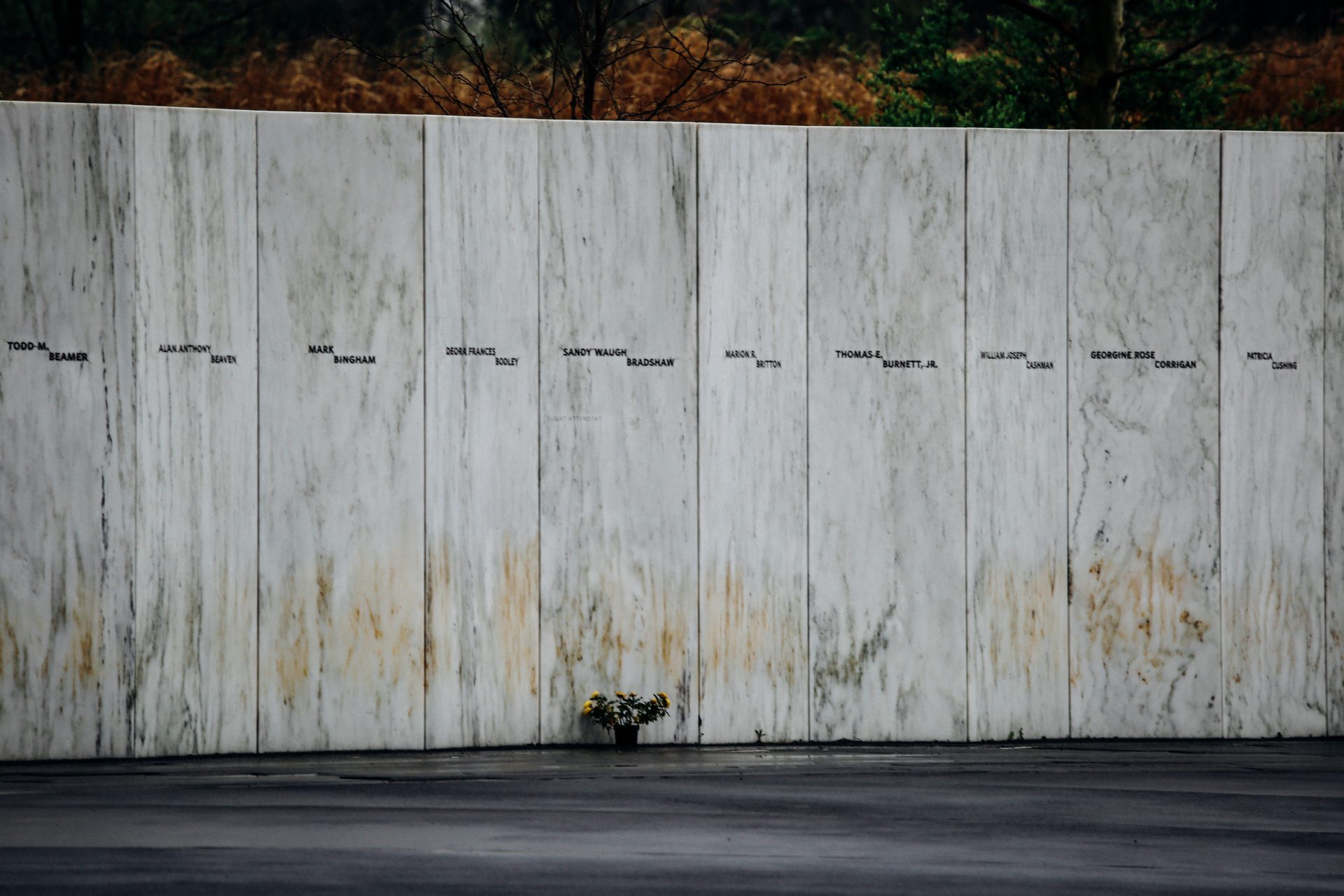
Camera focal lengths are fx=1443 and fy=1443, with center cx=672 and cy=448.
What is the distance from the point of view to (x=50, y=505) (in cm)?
784

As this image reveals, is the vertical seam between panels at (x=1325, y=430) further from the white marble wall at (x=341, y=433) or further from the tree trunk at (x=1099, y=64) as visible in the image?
the white marble wall at (x=341, y=433)

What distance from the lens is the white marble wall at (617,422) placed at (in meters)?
8.34

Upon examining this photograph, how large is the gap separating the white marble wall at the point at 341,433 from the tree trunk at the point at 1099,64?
6752 mm

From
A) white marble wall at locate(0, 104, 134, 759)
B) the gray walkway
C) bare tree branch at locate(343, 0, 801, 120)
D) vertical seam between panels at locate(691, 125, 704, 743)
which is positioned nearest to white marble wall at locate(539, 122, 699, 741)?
vertical seam between panels at locate(691, 125, 704, 743)

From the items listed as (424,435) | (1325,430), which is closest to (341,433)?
(424,435)

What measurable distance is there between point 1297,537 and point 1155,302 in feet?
5.56

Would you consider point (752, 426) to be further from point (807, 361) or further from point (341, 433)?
point (341, 433)

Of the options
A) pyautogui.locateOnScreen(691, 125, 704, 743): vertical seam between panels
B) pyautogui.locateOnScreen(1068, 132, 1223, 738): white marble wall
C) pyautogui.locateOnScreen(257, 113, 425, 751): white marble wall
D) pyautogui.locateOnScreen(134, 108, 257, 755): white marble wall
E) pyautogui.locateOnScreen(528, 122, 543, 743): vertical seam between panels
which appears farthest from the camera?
pyautogui.locateOnScreen(1068, 132, 1223, 738): white marble wall

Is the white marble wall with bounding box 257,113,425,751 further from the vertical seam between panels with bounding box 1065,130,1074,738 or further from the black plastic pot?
the vertical seam between panels with bounding box 1065,130,1074,738

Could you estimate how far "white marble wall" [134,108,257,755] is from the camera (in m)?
7.93

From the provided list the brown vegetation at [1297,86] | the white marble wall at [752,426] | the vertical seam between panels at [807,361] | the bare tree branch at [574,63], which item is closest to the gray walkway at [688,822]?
the white marble wall at [752,426]

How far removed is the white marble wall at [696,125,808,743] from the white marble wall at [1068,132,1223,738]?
5.55 feet

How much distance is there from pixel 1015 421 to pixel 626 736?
2.97 metres

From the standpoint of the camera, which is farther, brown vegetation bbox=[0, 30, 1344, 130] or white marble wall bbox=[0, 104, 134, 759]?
brown vegetation bbox=[0, 30, 1344, 130]
